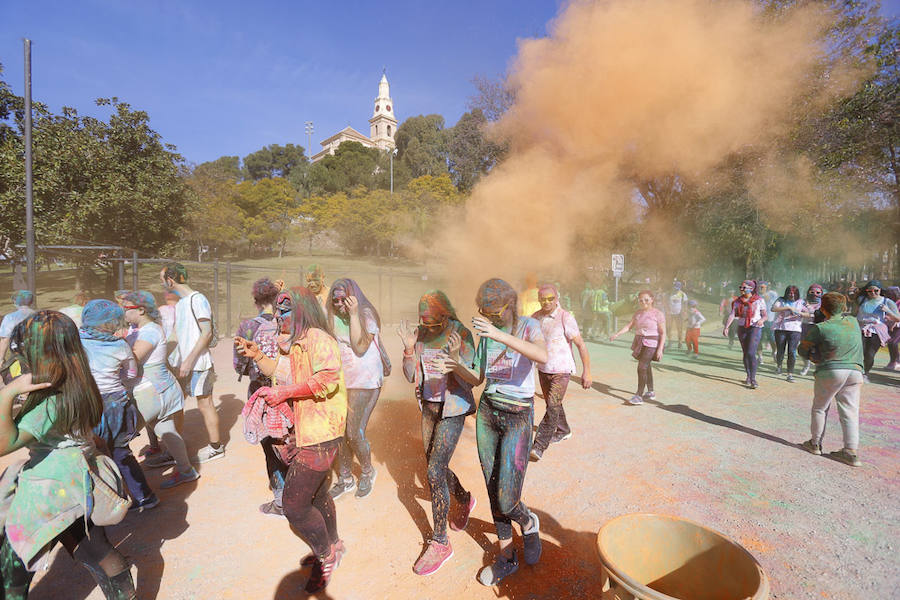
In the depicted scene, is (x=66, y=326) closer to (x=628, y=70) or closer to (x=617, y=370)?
(x=617, y=370)

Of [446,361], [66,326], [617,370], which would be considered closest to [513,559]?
[446,361]

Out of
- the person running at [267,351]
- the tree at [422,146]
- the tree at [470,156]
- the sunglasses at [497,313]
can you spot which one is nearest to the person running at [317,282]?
the person running at [267,351]

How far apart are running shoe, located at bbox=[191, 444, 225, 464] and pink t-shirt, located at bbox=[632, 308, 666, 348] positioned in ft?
18.2

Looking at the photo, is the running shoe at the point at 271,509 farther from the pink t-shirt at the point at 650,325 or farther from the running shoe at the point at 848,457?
the running shoe at the point at 848,457

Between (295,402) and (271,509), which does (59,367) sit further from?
(271,509)

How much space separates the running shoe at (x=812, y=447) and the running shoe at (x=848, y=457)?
0.14m

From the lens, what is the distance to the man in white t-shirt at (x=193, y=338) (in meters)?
4.10

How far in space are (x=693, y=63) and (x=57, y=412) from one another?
10.4 metres

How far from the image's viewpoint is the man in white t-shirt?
161 inches

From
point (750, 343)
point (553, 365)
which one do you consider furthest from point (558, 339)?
point (750, 343)

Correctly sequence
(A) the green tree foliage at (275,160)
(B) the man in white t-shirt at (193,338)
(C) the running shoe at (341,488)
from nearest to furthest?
(C) the running shoe at (341,488) < (B) the man in white t-shirt at (193,338) < (A) the green tree foliage at (275,160)

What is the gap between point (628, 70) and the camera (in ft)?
28.2

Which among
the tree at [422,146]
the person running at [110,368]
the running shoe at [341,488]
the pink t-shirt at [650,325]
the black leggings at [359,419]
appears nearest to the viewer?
the person running at [110,368]

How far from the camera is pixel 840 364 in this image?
14.0 ft
